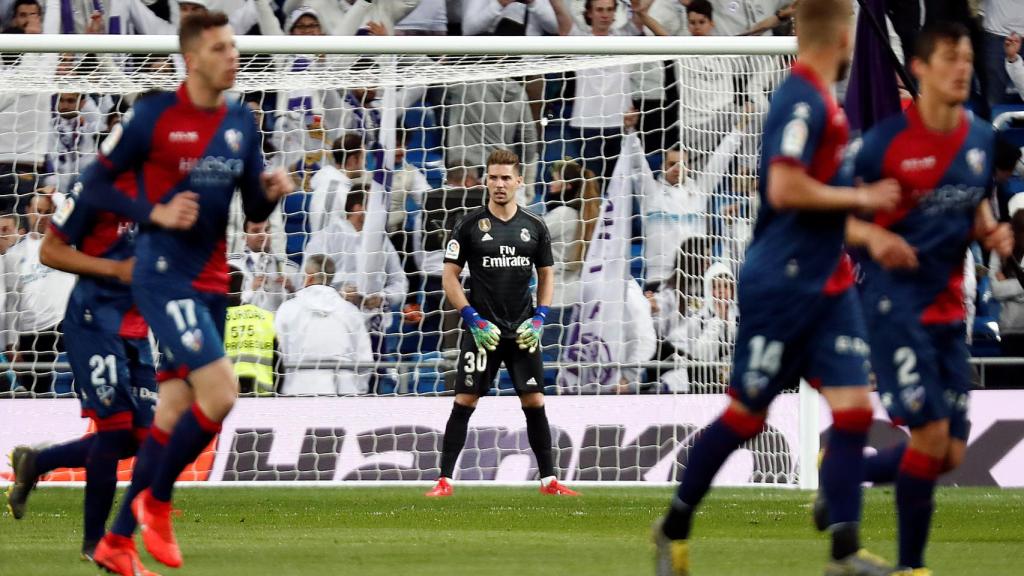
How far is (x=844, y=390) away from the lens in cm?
530

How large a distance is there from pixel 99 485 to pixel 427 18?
916cm

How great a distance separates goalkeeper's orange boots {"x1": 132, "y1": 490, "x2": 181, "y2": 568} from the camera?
5898 millimetres

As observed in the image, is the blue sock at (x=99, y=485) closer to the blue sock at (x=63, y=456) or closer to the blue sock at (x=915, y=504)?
the blue sock at (x=63, y=456)

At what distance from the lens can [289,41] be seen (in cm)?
1071

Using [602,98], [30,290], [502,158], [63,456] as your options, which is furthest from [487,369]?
[30,290]

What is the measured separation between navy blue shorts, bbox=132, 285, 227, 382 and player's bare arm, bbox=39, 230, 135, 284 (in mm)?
655

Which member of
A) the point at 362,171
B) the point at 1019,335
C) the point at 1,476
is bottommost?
the point at 1,476

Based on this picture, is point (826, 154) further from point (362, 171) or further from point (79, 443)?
point (362, 171)

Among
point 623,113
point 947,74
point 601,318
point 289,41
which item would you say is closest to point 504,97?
point 623,113

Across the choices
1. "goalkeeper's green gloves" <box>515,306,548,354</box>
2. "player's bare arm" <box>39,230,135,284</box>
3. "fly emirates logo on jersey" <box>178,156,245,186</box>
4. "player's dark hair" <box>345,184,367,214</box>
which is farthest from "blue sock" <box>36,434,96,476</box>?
"player's dark hair" <box>345,184,367,214</box>

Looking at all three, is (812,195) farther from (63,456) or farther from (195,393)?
(63,456)

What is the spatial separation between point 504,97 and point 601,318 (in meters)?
2.21

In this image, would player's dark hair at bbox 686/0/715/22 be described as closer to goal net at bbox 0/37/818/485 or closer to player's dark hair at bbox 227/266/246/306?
goal net at bbox 0/37/818/485

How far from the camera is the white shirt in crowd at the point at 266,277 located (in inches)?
512
